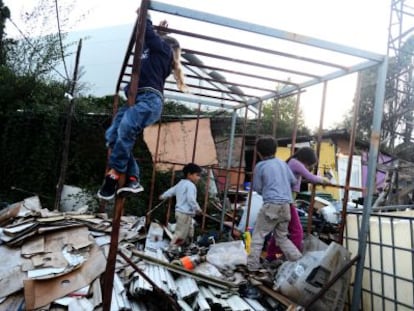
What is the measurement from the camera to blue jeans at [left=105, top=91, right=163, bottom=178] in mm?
2504

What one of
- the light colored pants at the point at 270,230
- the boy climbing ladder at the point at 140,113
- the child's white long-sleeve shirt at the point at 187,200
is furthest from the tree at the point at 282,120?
the boy climbing ladder at the point at 140,113

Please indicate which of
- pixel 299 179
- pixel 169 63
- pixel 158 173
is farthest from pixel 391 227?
pixel 158 173

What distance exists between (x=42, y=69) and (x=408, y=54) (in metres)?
11.0

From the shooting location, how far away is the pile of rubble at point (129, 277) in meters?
3.14

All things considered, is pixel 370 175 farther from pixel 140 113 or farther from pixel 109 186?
pixel 109 186

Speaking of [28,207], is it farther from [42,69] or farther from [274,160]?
[42,69]

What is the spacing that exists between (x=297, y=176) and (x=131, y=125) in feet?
7.92

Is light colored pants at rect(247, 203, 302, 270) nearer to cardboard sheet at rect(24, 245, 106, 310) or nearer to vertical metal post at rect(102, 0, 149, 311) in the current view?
cardboard sheet at rect(24, 245, 106, 310)

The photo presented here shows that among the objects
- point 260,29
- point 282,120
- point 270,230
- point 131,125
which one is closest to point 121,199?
point 131,125

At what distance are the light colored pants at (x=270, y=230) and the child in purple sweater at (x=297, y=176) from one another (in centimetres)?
39

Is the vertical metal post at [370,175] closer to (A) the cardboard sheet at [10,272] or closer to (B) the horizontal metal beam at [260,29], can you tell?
(B) the horizontal metal beam at [260,29]

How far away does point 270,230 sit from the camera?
13.2ft

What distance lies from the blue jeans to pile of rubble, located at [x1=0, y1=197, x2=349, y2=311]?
757 millimetres

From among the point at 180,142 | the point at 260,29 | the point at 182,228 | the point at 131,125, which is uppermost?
the point at 260,29
